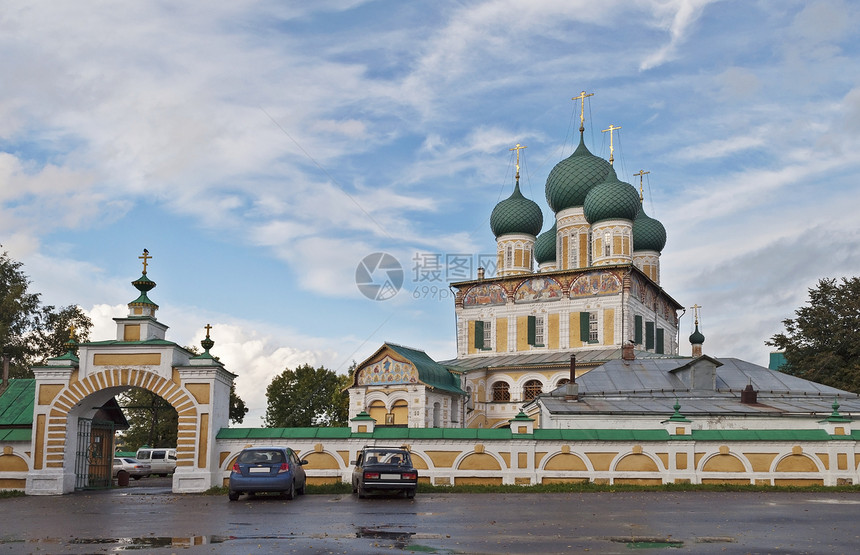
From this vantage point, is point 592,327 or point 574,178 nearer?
point 592,327

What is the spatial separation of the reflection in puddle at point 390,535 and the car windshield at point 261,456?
6648 millimetres

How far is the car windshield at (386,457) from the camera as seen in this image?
61.8 ft

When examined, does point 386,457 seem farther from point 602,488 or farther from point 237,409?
point 237,409

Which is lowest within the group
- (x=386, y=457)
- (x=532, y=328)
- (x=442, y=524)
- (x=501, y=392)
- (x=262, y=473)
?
(x=442, y=524)

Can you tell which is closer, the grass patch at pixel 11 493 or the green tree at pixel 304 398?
the grass patch at pixel 11 493

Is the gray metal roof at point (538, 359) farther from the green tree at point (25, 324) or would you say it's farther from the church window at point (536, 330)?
the green tree at point (25, 324)

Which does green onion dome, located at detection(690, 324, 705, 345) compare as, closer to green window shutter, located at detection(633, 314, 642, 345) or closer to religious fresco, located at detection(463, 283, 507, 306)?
green window shutter, located at detection(633, 314, 642, 345)

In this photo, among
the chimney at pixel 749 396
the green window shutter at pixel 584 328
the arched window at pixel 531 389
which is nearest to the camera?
the chimney at pixel 749 396

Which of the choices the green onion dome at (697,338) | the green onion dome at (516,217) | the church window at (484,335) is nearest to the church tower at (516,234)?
the green onion dome at (516,217)

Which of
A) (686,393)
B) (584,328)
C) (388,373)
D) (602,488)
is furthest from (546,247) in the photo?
(602,488)

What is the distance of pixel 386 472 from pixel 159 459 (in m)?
24.5

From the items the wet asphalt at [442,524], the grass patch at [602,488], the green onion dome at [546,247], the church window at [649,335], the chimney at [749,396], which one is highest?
the green onion dome at [546,247]

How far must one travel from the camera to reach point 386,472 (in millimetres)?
18578

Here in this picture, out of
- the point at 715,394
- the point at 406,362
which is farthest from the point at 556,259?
the point at 715,394
